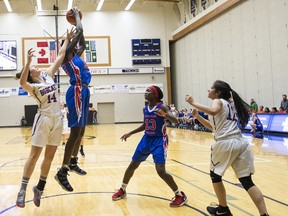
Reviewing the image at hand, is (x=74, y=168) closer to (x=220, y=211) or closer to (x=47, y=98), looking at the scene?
(x=47, y=98)

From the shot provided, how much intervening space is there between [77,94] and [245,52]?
17143mm

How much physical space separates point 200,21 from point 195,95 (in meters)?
5.64

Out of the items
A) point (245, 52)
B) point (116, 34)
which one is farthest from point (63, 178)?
point (116, 34)

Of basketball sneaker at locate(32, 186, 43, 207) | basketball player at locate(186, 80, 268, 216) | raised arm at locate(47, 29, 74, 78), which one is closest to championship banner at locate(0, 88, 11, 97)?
raised arm at locate(47, 29, 74, 78)

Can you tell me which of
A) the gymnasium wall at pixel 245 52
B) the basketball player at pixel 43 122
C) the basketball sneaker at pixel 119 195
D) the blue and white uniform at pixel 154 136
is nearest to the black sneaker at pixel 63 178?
the basketball player at pixel 43 122

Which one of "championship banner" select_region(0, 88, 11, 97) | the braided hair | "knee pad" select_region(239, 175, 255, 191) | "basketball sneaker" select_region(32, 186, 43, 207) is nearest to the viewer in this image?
"knee pad" select_region(239, 175, 255, 191)

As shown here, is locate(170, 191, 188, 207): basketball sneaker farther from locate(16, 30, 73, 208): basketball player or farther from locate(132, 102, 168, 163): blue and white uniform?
locate(16, 30, 73, 208): basketball player

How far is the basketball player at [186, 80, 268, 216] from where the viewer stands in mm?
4086

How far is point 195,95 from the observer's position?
27.5 metres

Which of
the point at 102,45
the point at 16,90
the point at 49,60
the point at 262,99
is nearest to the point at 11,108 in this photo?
the point at 16,90

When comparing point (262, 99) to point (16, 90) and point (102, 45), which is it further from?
point (16, 90)

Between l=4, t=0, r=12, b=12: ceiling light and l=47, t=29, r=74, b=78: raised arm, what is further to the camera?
l=4, t=0, r=12, b=12: ceiling light

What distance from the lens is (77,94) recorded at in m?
4.76

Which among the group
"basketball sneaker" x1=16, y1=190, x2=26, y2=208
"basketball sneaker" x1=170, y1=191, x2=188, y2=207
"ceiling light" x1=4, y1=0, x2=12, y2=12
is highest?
"ceiling light" x1=4, y1=0, x2=12, y2=12
